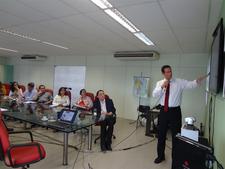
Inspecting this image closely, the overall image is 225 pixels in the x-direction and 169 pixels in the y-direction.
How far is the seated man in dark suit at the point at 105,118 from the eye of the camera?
141 inches

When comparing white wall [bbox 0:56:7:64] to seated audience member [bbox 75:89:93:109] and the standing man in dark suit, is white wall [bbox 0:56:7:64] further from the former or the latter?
the standing man in dark suit

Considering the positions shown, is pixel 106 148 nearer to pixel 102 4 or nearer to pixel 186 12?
pixel 102 4

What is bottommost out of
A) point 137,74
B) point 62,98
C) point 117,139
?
point 117,139

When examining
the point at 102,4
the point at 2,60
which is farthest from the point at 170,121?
the point at 2,60

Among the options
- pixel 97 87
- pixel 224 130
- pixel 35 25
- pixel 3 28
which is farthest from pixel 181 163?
pixel 97 87

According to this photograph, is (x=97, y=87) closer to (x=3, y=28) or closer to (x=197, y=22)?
(x=3, y=28)

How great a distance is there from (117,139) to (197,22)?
3065 mm

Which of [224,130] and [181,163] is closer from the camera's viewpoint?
[224,130]

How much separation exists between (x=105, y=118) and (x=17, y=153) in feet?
5.97

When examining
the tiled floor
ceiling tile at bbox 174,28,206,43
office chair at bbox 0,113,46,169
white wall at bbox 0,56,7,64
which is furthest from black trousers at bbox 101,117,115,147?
white wall at bbox 0,56,7,64

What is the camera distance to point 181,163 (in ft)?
5.83

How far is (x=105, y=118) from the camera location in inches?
141

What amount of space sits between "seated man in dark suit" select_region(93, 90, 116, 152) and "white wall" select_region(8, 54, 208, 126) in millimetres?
2700

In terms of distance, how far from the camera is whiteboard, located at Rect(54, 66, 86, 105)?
7688mm
